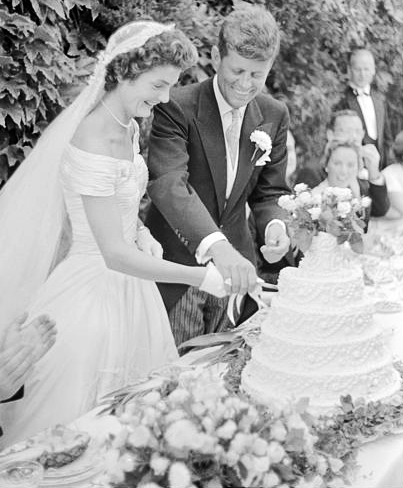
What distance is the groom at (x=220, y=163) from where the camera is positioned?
9.86 ft

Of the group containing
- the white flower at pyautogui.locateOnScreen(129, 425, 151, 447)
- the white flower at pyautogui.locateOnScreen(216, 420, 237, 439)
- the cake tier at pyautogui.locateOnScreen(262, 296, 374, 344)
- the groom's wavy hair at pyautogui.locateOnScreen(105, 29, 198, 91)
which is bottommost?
the cake tier at pyautogui.locateOnScreen(262, 296, 374, 344)

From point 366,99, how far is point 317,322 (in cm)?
547

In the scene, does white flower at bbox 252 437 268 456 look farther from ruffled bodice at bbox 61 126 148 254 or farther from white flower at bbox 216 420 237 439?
ruffled bodice at bbox 61 126 148 254

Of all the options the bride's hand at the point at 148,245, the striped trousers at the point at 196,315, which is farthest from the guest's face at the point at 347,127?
the bride's hand at the point at 148,245

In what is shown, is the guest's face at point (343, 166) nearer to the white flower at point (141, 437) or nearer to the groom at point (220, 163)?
the groom at point (220, 163)

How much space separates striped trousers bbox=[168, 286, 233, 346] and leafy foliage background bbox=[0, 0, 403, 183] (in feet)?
3.99

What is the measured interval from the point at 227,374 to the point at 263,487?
1.00m

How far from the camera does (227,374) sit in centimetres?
254

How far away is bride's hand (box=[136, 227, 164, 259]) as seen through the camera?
10.2 feet

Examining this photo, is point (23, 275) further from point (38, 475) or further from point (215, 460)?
point (215, 460)

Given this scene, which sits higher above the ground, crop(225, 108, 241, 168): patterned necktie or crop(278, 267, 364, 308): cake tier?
Result: crop(225, 108, 241, 168): patterned necktie

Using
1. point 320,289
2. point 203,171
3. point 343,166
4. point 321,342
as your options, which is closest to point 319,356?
point 321,342

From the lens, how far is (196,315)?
3.42 metres

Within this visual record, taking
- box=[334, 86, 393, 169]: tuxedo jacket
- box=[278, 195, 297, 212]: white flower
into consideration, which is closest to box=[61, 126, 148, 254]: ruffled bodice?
box=[278, 195, 297, 212]: white flower
